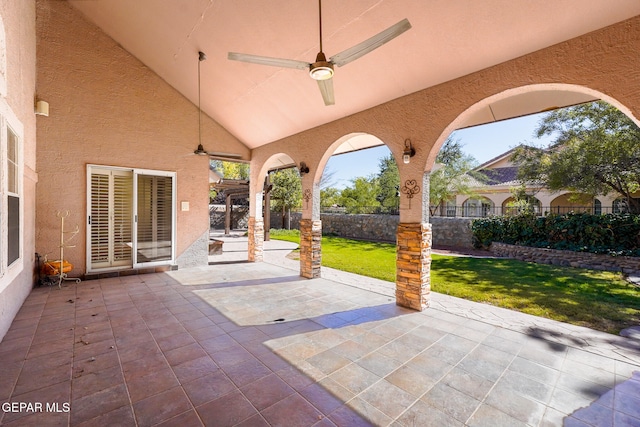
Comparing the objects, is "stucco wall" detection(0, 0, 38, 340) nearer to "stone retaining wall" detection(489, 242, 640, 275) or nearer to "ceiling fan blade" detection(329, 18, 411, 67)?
"ceiling fan blade" detection(329, 18, 411, 67)

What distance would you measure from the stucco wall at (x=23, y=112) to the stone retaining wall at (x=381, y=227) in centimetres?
1031

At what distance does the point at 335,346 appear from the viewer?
11.2 feet

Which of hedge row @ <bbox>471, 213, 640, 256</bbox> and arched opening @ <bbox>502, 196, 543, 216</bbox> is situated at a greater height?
arched opening @ <bbox>502, 196, 543, 216</bbox>

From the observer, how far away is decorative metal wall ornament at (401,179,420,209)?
4.70m

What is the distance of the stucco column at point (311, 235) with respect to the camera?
6746 millimetres

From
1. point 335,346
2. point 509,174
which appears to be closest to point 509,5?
point 335,346

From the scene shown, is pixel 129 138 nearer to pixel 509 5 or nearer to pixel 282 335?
pixel 282 335

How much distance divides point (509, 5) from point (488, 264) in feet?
24.2

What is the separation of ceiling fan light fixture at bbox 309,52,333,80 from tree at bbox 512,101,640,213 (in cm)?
946

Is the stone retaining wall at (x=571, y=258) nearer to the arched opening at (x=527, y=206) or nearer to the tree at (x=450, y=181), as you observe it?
the arched opening at (x=527, y=206)

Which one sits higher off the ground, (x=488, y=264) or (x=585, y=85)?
(x=585, y=85)

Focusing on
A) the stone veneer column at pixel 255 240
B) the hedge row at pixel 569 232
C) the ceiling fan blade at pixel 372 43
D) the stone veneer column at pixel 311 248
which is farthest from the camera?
the stone veneer column at pixel 255 240

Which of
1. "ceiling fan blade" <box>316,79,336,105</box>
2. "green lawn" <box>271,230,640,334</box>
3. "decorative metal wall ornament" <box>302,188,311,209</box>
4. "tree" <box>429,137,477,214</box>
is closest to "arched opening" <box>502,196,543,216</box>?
"green lawn" <box>271,230,640,334</box>

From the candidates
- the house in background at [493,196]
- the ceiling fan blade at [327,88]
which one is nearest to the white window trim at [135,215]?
the ceiling fan blade at [327,88]
